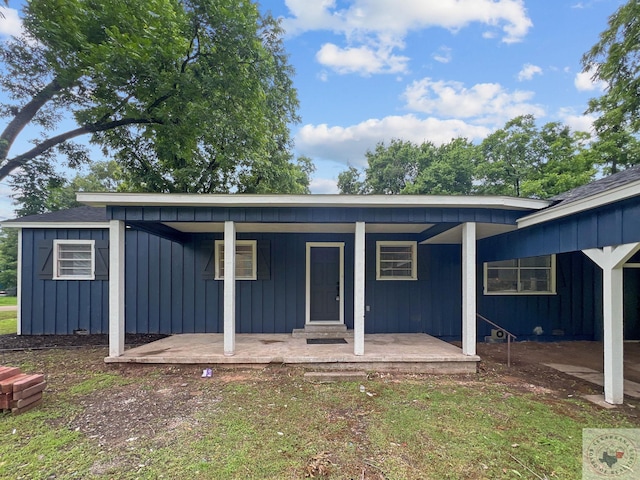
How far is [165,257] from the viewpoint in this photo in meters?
6.54

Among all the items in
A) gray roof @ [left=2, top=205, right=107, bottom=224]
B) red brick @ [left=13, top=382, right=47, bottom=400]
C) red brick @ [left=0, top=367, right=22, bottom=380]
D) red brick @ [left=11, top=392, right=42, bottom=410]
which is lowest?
red brick @ [left=11, top=392, right=42, bottom=410]

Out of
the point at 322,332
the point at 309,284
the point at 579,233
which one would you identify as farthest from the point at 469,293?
the point at 309,284

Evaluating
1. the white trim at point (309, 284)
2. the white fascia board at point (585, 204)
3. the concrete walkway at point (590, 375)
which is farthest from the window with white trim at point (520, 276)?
the white trim at point (309, 284)

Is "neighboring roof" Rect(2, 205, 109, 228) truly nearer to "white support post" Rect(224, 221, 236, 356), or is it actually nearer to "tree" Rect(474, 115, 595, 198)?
"white support post" Rect(224, 221, 236, 356)

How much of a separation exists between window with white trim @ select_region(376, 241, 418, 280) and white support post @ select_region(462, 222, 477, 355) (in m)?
2.00

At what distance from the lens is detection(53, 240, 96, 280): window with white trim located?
6578 millimetres

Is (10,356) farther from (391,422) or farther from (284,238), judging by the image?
(391,422)

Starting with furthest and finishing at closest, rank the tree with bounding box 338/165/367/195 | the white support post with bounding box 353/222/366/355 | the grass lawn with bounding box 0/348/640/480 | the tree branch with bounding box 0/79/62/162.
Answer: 1. the tree with bounding box 338/165/367/195
2. the tree branch with bounding box 0/79/62/162
3. the white support post with bounding box 353/222/366/355
4. the grass lawn with bounding box 0/348/640/480

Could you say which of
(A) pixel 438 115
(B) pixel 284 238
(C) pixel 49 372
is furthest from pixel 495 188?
(C) pixel 49 372

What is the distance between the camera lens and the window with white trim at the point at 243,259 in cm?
647

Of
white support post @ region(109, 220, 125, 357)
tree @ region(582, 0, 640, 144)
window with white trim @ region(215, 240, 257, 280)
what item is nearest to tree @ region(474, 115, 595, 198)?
tree @ region(582, 0, 640, 144)

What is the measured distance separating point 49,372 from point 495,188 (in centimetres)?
1942

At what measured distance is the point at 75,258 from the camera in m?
6.64

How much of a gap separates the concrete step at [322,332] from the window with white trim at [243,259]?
1.54 m
